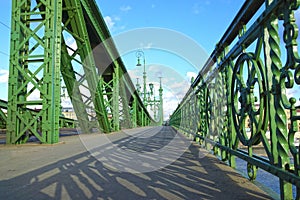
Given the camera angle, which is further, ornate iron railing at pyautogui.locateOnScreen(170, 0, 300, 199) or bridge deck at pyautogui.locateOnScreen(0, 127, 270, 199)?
bridge deck at pyautogui.locateOnScreen(0, 127, 270, 199)

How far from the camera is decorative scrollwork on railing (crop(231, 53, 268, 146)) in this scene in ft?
6.68

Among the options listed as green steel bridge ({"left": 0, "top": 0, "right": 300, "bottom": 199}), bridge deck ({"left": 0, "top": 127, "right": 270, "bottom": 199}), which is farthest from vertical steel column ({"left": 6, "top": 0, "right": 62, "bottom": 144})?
bridge deck ({"left": 0, "top": 127, "right": 270, "bottom": 199})

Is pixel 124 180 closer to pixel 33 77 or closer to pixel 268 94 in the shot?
pixel 268 94

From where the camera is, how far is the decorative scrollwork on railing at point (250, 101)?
2.04m

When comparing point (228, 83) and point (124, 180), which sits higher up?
point (228, 83)

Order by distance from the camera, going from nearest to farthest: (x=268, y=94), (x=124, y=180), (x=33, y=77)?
1. (x=268, y=94)
2. (x=124, y=180)
3. (x=33, y=77)

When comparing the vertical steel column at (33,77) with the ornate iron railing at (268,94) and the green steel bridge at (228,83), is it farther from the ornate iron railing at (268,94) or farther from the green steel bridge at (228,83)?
the ornate iron railing at (268,94)

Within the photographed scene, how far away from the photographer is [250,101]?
2277mm

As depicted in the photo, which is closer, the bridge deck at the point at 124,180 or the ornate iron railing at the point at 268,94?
the ornate iron railing at the point at 268,94

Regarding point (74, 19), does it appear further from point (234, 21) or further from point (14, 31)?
point (234, 21)

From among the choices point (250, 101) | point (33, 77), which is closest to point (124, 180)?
point (250, 101)

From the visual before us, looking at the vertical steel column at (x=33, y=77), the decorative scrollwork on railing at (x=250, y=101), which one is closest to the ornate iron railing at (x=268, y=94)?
the decorative scrollwork on railing at (x=250, y=101)

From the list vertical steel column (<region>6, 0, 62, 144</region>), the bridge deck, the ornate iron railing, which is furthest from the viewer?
vertical steel column (<region>6, 0, 62, 144</region>)

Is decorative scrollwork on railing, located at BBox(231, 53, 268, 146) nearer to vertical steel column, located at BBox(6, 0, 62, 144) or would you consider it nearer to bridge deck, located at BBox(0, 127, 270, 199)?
bridge deck, located at BBox(0, 127, 270, 199)
